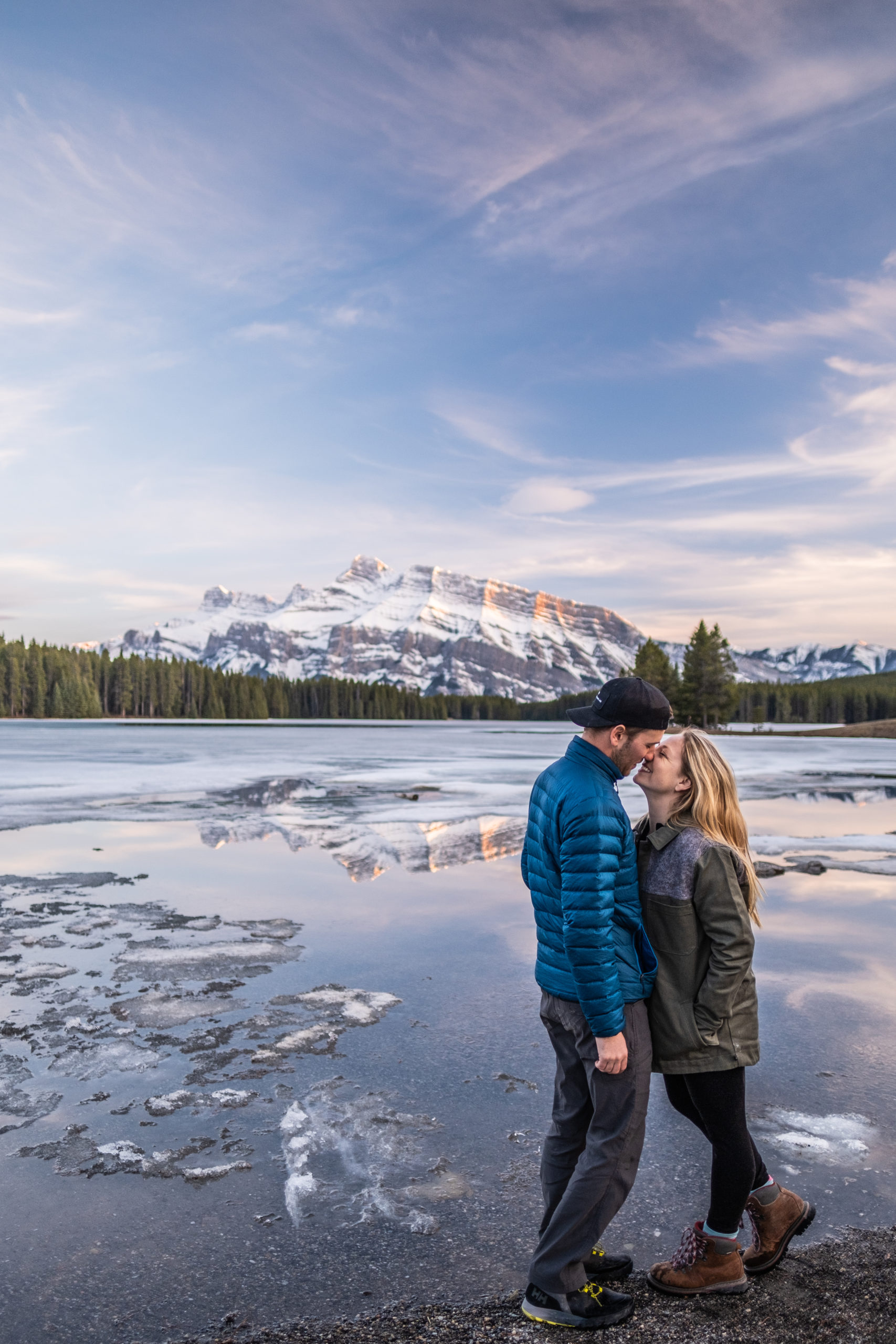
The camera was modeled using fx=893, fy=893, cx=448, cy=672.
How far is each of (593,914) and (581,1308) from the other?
1.51 meters

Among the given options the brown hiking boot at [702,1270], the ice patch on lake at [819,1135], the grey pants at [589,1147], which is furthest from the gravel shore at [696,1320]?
the ice patch on lake at [819,1135]

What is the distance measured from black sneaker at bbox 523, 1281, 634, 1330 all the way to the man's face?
6.61 feet

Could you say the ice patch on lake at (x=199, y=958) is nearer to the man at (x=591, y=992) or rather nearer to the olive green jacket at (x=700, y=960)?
the man at (x=591, y=992)

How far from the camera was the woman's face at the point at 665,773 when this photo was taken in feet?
12.7

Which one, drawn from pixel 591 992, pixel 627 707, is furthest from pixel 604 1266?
pixel 627 707

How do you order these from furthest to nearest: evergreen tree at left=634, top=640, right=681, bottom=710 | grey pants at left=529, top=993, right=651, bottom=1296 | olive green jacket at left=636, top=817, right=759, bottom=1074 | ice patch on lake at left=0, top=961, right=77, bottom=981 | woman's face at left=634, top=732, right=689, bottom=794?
1. evergreen tree at left=634, top=640, right=681, bottom=710
2. ice patch on lake at left=0, top=961, right=77, bottom=981
3. woman's face at left=634, top=732, right=689, bottom=794
4. olive green jacket at left=636, top=817, right=759, bottom=1074
5. grey pants at left=529, top=993, right=651, bottom=1296

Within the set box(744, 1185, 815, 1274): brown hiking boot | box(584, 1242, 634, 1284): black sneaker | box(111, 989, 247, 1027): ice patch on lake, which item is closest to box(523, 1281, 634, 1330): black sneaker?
box(584, 1242, 634, 1284): black sneaker

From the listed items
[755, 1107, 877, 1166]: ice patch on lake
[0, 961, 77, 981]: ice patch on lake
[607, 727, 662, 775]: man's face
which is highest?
[607, 727, 662, 775]: man's face

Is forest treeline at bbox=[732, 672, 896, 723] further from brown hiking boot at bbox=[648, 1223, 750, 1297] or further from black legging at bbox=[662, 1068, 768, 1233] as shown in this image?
brown hiking boot at bbox=[648, 1223, 750, 1297]

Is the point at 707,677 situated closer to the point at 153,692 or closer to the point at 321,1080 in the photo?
the point at 321,1080

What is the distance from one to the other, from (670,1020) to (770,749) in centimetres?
5429

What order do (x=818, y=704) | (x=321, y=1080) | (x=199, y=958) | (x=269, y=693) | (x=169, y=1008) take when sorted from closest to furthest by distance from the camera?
(x=321, y=1080) → (x=169, y=1008) → (x=199, y=958) → (x=818, y=704) → (x=269, y=693)

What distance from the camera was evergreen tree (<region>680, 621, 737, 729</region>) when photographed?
3659 inches

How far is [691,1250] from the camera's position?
3637mm
